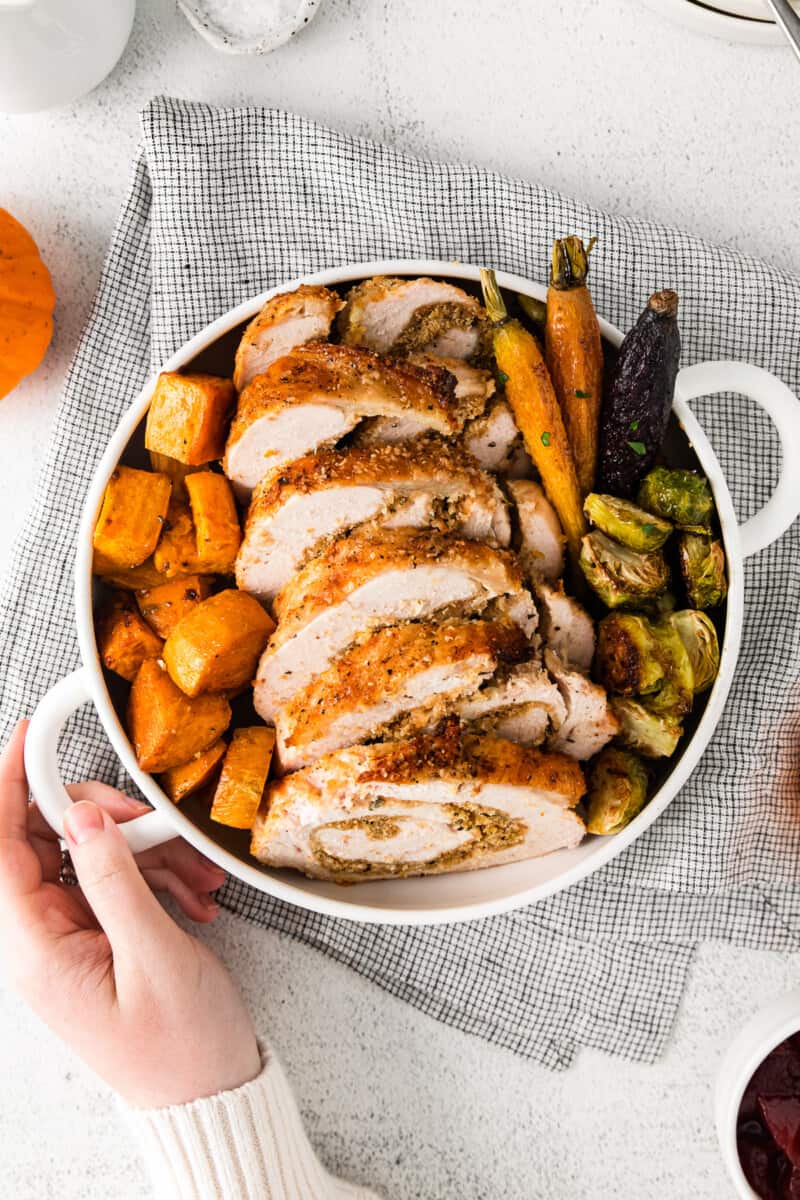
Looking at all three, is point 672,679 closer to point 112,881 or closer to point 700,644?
point 700,644

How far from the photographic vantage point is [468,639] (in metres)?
2.02

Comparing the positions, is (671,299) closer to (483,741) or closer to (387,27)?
(483,741)

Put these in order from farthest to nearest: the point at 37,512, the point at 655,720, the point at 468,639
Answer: the point at 37,512 → the point at 655,720 → the point at 468,639

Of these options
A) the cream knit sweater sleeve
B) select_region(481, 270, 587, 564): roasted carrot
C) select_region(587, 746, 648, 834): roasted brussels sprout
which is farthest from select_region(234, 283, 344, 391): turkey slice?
the cream knit sweater sleeve

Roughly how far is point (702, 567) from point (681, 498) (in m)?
0.14

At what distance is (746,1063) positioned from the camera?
239cm

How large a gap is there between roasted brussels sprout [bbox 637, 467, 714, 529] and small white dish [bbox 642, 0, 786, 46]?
1184 millimetres

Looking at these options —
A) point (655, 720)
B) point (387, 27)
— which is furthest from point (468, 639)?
point (387, 27)

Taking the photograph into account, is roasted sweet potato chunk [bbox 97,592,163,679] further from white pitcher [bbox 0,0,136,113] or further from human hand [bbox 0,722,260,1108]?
white pitcher [bbox 0,0,136,113]

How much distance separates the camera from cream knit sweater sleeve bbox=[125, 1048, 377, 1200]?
2.42 metres

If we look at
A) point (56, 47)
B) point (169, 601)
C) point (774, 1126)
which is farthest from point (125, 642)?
point (774, 1126)

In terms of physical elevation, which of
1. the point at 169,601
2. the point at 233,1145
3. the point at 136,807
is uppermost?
the point at 169,601

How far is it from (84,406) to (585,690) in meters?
1.32

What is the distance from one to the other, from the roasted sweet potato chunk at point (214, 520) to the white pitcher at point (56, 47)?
959 millimetres
